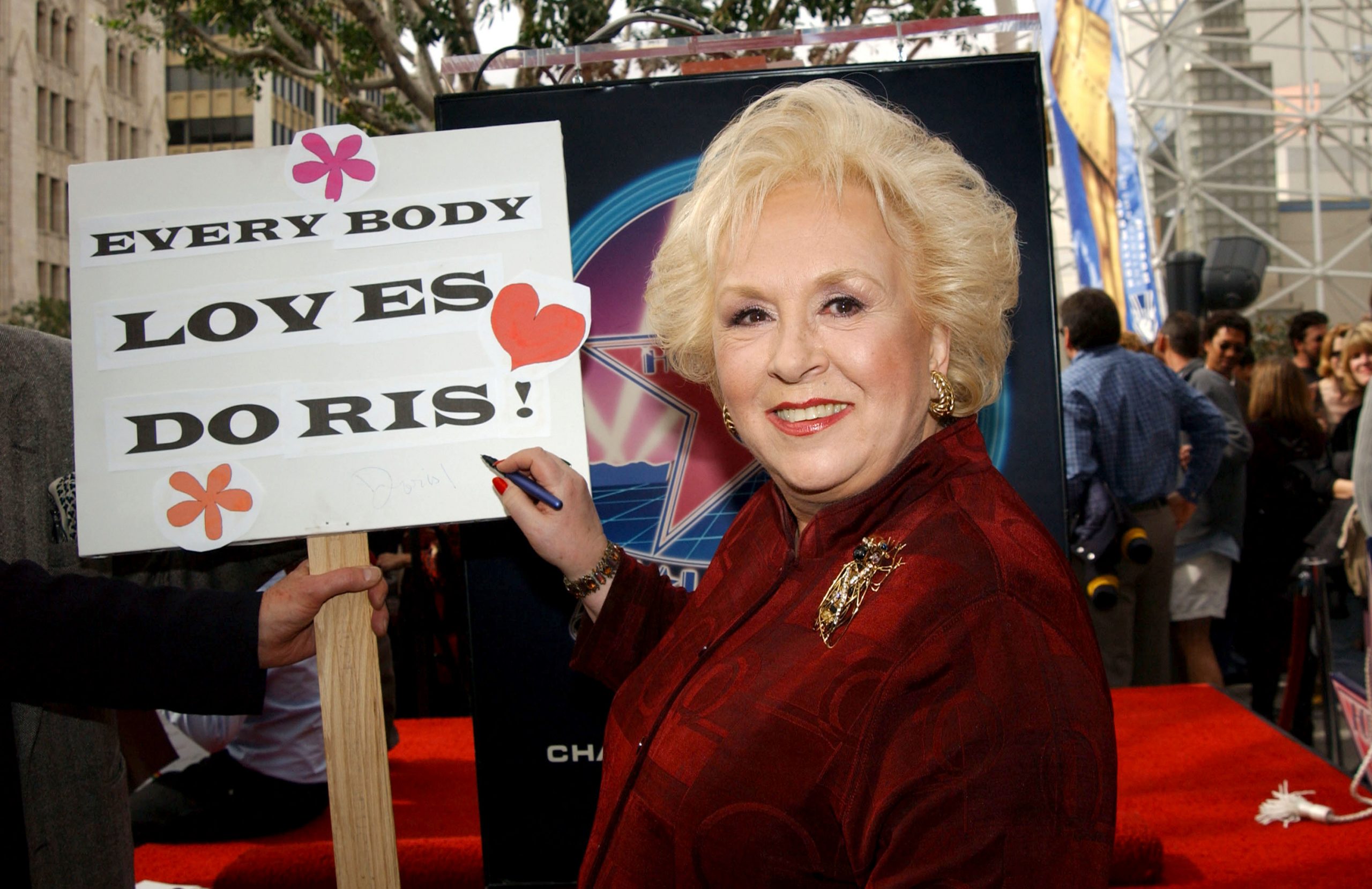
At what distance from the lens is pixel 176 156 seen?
166 centimetres

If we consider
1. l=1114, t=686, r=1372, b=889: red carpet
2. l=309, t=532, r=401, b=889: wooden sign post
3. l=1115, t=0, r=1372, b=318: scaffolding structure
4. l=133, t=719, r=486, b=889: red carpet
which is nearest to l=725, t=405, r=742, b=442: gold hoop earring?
l=309, t=532, r=401, b=889: wooden sign post

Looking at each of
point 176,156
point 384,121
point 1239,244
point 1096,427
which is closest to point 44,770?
point 176,156

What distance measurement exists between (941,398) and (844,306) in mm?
167

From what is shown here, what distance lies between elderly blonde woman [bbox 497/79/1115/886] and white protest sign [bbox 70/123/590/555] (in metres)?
0.13

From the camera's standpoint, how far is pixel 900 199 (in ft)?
4.21

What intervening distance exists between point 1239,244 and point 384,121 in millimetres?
7965

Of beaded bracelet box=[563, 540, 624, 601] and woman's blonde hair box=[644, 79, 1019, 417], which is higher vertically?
woman's blonde hair box=[644, 79, 1019, 417]

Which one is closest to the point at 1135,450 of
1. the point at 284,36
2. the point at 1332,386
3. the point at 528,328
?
the point at 1332,386

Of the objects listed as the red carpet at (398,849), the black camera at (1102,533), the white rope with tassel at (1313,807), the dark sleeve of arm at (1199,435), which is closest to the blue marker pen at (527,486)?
the red carpet at (398,849)

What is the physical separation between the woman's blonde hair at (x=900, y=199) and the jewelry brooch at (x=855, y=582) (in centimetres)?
30

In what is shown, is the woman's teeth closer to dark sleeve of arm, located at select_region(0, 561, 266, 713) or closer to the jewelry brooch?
the jewelry brooch

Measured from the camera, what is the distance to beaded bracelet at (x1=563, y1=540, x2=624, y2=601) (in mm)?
1697

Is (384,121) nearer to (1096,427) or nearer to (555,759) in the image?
(1096,427)
